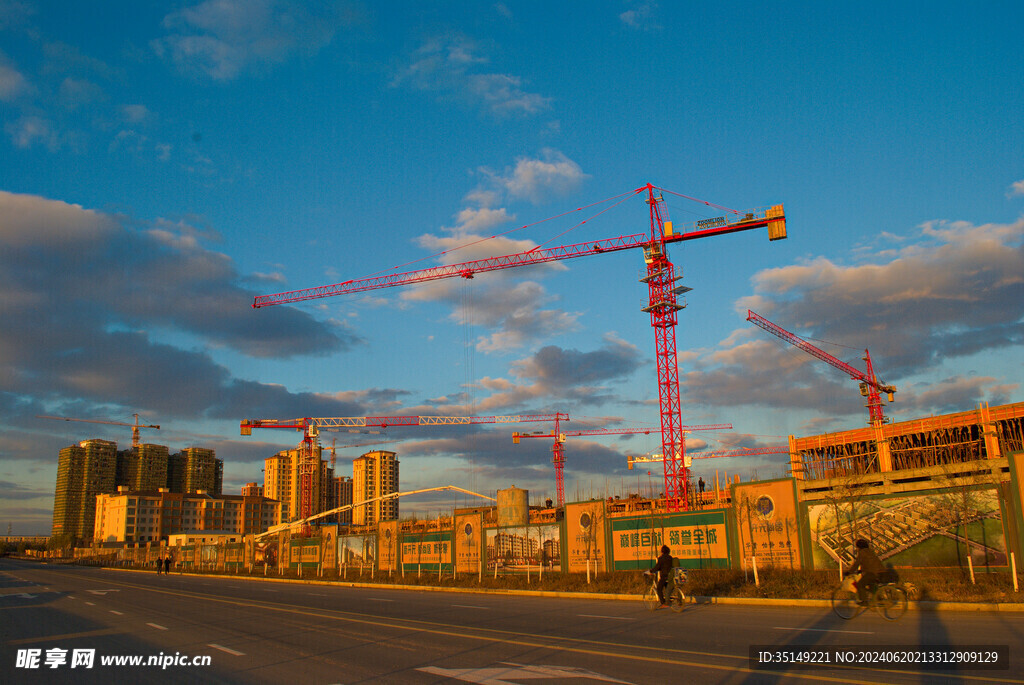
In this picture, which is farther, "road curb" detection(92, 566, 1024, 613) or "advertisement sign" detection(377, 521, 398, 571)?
"advertisement sign" detection(377, 521, 398, 571)

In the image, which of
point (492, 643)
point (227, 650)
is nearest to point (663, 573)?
point (492, 643)

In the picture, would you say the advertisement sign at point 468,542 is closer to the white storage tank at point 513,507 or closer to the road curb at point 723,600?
the white storage tank at point 513,507

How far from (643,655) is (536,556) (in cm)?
2544

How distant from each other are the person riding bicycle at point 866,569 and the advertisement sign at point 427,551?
2970cm

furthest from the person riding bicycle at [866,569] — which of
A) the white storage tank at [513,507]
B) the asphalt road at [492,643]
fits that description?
the white storage tank at [513,507]

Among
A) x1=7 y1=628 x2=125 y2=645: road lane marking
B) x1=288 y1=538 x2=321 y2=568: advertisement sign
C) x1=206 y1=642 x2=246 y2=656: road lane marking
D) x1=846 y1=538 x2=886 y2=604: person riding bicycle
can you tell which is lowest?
x1=288 y1=538 x2=321 y2=568: advertisement sign

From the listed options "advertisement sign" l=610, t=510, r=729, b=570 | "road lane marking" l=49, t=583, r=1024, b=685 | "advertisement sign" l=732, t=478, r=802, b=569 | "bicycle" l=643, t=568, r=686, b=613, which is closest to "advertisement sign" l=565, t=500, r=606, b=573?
"advertisement sign" l=610, t=510, r=729, b=570

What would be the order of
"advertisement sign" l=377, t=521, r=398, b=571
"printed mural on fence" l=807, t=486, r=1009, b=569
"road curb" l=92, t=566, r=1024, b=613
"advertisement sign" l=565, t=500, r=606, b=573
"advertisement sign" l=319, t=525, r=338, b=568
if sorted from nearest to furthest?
1. "road curb" l=92, t=566, r=1024, b=613
2. "printed mural on fence" l=807, t=486, r=1009, b=569
3. "advertisement sign" l=565, t=500, r=606, b=573
4. "advertisement sign" l=377, t=521, r=398, b=571
5. "advertisement sign" l=319, t=525, r=338, b=568

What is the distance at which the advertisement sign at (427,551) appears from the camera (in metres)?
43.0

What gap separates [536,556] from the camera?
122 ft

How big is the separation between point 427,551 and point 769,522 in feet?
79.0

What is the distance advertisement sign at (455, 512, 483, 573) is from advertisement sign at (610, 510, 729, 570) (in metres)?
10.0

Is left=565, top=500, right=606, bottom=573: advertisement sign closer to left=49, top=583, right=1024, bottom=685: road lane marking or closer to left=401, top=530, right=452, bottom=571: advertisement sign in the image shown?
left=401, top=530, right=452, bottom=571: advertisement sign

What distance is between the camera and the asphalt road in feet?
35.6
